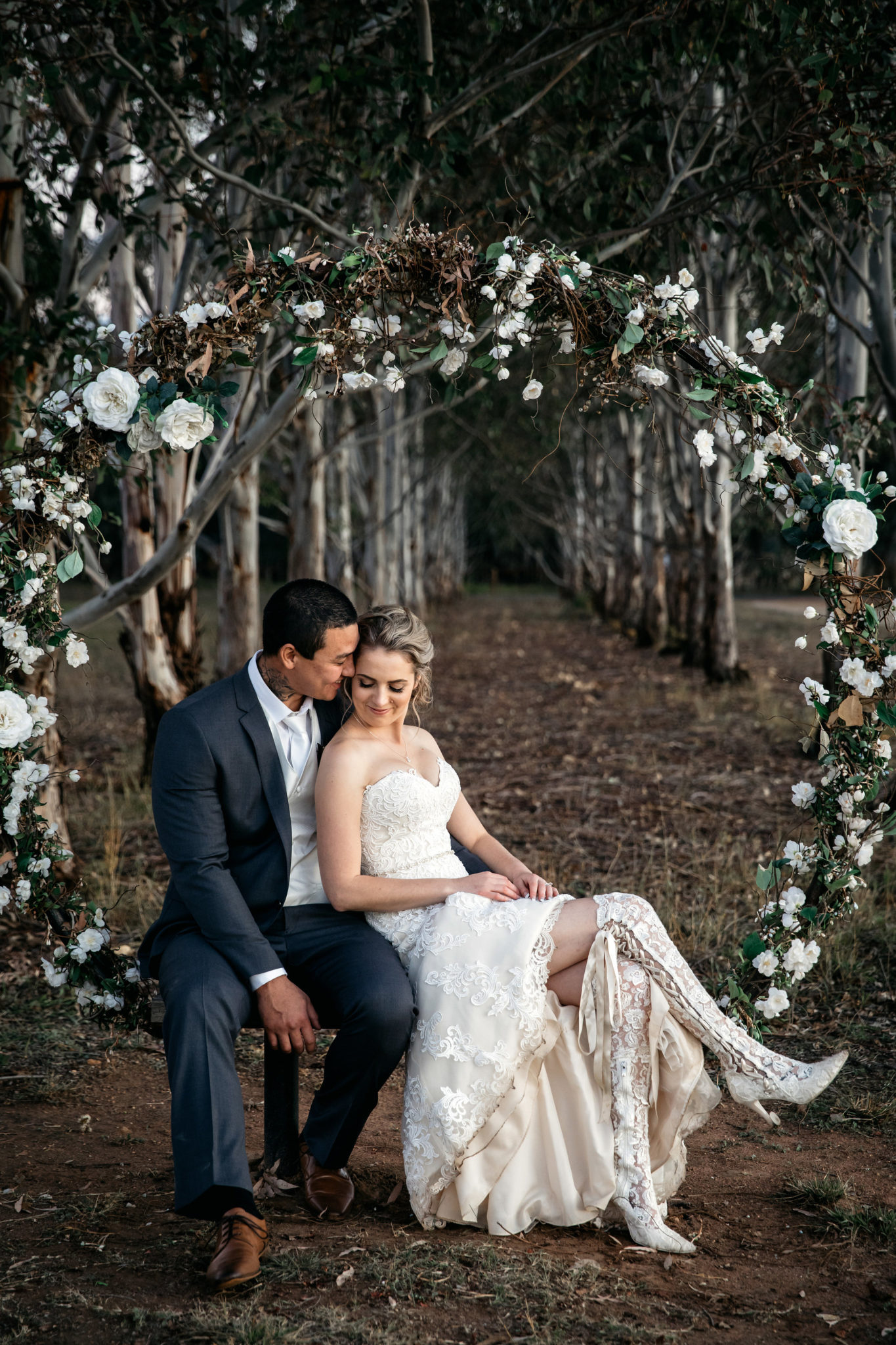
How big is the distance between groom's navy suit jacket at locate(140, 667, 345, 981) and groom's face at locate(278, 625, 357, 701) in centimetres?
15

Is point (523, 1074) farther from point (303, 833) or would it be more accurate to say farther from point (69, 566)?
point (69, 566)

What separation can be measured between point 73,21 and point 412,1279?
20.7 feet

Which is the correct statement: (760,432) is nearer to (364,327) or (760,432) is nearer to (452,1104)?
(364,327)

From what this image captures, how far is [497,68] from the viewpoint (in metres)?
6.54

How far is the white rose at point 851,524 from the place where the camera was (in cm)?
379

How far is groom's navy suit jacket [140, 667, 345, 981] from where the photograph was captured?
337 cm

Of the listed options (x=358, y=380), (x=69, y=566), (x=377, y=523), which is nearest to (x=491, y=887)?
(x=358, y=380)

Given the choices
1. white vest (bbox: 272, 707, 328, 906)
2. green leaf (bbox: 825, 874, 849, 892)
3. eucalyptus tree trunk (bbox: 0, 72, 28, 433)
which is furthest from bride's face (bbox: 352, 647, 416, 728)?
eucalyptus tree trunk (bbox: 0, 72, 28, 433)

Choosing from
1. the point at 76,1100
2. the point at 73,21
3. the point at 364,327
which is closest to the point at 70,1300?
the point at 76,1100

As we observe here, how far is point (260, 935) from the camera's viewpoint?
3396mm

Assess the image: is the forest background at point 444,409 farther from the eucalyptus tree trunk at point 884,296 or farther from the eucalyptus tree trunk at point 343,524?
the eucalyptus tree trunk at point 343,524

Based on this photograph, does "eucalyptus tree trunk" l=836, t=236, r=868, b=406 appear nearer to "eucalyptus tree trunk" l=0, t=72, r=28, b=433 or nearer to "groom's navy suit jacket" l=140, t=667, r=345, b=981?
"eucalyptus tree trunk" l=0, t=72, r=28, b=433

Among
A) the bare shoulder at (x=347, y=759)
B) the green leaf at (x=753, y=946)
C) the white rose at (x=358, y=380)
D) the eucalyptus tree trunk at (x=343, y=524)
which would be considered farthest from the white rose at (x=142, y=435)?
the eucalyptus tree trunk at (x=343, y=524)

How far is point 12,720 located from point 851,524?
9.68 feet
